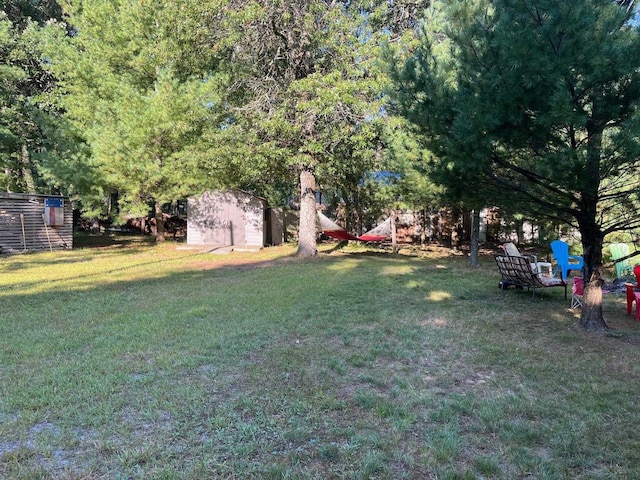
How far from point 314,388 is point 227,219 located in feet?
43.7

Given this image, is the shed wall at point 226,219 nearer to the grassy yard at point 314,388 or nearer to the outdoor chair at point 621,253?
the grassy yard at point 314,388

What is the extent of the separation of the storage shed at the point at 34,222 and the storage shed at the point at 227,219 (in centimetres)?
416

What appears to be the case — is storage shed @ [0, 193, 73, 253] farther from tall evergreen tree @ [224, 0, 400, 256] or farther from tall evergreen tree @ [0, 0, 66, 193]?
tall evergreen tree @ [224, 0, 400, 256]

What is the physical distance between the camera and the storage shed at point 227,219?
616 inches

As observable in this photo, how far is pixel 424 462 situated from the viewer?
7.00ft

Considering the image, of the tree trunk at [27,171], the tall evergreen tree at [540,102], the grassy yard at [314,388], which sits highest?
the tree trunk at [27,171]

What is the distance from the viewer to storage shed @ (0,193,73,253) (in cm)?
1294

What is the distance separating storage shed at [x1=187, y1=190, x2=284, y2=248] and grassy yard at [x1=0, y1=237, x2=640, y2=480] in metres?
9.29

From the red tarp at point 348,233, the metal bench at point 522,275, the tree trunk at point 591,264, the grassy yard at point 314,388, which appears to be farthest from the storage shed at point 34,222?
the tree trunk at point 591,264

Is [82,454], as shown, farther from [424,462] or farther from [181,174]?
[181,174]

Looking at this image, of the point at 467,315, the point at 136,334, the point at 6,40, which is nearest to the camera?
the point at 136,334

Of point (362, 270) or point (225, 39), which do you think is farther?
point (225, 39)


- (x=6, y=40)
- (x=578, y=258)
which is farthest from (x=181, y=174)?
(x=578, y=258)

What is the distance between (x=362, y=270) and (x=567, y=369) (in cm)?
640
